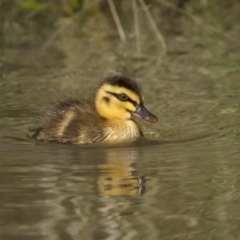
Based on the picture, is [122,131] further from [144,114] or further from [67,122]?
[67,122]

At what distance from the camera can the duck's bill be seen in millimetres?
5695

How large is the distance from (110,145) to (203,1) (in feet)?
14.1

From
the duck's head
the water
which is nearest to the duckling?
the duck's head

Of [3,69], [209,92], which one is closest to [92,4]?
[3,69]

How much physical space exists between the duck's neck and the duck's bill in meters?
0.09

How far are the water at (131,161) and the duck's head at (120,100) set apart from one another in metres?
0.18

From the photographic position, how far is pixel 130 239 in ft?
12.3

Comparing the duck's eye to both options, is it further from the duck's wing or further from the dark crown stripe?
the duck's wing

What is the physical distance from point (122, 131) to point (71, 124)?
0.96ft

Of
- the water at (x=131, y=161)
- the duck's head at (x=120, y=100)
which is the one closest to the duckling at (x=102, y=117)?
the duck's head at (x=120, y=100)

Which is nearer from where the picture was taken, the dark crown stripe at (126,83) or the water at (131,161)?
the water at (131,161)

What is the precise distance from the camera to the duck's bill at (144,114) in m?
5.70

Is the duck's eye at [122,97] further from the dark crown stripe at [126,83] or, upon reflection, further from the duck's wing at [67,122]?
the duck's wing at [67,122]

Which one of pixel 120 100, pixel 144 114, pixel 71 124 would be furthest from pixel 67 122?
pixel 144 114
